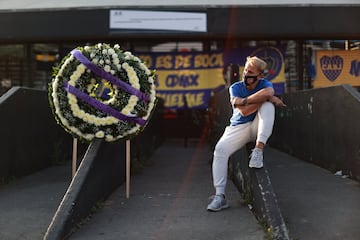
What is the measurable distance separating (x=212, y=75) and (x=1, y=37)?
667 centimetres

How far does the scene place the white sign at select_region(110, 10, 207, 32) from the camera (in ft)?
44.0

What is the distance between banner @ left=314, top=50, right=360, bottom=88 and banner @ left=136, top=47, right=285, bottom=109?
1.28 meters

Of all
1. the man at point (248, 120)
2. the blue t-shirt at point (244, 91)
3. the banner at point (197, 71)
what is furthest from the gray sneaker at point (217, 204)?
the banner at point (197, 71)

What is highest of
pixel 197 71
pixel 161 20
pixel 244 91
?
pixel 161 20

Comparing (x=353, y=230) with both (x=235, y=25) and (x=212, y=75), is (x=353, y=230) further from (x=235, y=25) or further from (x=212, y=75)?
(x=212, y=75)

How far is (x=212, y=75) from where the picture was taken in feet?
49.3

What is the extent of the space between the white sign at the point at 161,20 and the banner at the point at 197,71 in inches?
69.8

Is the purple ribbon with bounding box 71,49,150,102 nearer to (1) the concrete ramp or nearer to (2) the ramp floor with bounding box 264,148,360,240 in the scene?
(1) the concrete ramp

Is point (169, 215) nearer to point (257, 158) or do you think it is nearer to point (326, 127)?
point (257, 158)

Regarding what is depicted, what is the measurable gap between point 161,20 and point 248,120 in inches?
336

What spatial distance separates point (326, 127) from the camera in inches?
323

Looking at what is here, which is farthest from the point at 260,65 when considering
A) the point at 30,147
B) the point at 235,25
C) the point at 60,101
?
the point at 235,25

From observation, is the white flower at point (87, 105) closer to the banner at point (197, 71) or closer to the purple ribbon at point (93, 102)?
the purple ribbon at point (93, 102)

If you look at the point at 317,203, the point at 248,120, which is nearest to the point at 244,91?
the point at 248,120
